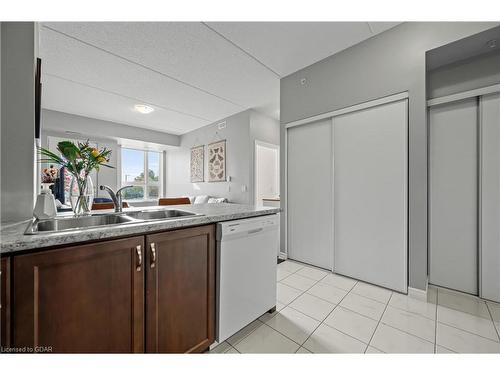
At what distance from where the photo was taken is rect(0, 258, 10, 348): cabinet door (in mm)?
653

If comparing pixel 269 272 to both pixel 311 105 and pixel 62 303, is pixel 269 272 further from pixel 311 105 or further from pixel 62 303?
pixel 311 105

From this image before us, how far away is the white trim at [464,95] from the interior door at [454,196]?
0.06m

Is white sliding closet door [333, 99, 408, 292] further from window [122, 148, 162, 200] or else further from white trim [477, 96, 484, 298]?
window [122, 148, 162, 200]

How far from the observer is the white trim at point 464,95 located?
173 cm

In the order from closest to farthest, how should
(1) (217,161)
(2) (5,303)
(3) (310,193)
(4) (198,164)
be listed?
1. (2) (5,303)
2. (3) (310,193)
3. (1) (217,161)
4. (4) (198,164)

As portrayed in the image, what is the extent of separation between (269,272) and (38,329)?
125cm

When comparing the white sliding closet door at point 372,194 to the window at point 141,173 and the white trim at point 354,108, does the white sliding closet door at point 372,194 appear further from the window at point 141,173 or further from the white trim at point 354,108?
the window at point 141,173

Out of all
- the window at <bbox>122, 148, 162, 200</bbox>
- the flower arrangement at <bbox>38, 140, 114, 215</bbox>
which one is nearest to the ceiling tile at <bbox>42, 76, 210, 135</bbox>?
the window at <bbox>122, 148, 162, 200</bbox>

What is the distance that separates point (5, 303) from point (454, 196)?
3.03 meters

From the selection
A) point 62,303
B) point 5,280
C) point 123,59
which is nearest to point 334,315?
point 62,303

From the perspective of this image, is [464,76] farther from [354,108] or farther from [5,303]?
[5,303]

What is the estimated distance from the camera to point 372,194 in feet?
6.98

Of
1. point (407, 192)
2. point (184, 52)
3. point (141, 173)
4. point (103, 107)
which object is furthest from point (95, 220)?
point (141, 173)

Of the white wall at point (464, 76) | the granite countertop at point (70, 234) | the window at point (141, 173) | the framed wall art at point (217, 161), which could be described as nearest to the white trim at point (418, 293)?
the white wall at point (464, 76)
